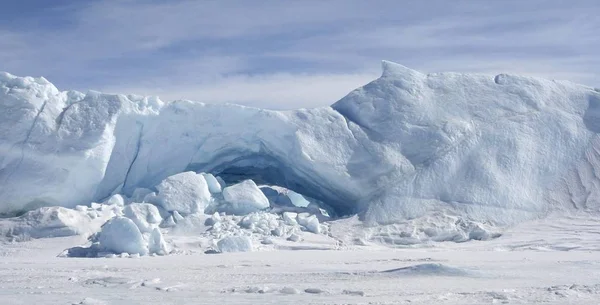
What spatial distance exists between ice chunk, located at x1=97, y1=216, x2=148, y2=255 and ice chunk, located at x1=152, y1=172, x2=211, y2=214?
197 centimetres

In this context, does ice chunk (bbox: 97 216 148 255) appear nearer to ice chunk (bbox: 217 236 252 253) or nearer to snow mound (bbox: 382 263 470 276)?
ice chunk (bbox: 217 236 252 253)

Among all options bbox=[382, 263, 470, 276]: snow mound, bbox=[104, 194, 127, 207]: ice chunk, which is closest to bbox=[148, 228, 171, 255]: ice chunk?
bbox=[104, 194, 127, 207]: ice chunk

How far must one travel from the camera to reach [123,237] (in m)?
9.68

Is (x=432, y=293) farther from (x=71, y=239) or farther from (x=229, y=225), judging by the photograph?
(x=71, y=239)

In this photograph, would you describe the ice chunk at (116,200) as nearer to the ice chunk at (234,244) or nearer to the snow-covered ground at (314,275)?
the snow-covered ground at (314,275)

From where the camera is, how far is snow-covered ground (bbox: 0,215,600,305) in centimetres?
671

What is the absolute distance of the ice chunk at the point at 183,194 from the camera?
461 inches

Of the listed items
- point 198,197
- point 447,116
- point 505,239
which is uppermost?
point 447,116

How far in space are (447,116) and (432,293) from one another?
680 cm

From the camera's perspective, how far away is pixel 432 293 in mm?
6820

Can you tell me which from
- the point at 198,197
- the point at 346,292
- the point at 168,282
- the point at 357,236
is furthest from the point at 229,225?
the point at 346,292

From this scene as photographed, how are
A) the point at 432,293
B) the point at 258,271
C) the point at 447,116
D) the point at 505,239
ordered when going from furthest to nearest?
the point at 447,116 → the point at 505,239 → the point at 258,271 → the point at 432,293

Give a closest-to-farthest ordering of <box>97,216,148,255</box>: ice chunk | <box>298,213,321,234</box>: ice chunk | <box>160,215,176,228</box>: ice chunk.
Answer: <box>97,216,148,255</box>: ice chunk → <box>160,215,176,228</box>: ice chunk → <box>298,213,321,234</box>: ice chunk

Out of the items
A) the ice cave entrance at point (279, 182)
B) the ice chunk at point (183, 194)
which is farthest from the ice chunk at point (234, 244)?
the ice cave entrance at point (279, 182)
